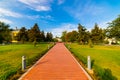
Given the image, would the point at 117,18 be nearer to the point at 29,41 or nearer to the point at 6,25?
the point at 29,41

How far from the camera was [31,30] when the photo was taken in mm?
90000

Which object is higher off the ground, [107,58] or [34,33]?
[34,33]

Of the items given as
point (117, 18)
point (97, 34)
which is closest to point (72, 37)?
point (97, 34)

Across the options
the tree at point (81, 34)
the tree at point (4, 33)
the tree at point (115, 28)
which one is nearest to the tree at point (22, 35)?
the tree at point (4, 33)

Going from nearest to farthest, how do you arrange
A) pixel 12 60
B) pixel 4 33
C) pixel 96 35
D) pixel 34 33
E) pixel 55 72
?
pixel 55 72
pixel 12 60
pixel 96 35
pixel 34 33
pixel 4 33

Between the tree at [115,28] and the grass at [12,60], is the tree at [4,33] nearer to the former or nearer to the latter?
the tree at [115,28]

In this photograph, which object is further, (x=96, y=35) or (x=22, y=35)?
(x=22, y=35)

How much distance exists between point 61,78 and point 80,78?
39.1 inches

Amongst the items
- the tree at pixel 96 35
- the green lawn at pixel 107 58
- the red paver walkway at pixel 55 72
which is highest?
the tree at pixel 96 35

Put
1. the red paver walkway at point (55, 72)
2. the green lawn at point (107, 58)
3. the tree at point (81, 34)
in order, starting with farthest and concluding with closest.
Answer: the tree at point (81, 34), the green lawn at point (107, 58), the red paver walkway at point (55, 72)

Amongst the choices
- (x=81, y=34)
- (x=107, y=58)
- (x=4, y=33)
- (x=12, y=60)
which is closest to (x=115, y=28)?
(x=81, y=34)

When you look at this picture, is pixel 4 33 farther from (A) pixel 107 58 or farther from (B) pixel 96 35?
(A) pixel 107 58

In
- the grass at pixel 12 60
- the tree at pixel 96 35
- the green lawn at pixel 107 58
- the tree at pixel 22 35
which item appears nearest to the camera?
the grass at pixel 12 60

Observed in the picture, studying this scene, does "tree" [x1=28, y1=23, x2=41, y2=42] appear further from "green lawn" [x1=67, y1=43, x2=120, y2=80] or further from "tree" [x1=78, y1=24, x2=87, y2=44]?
"green lawn" [x1=67, y1=43, x2=120, y2=80]
